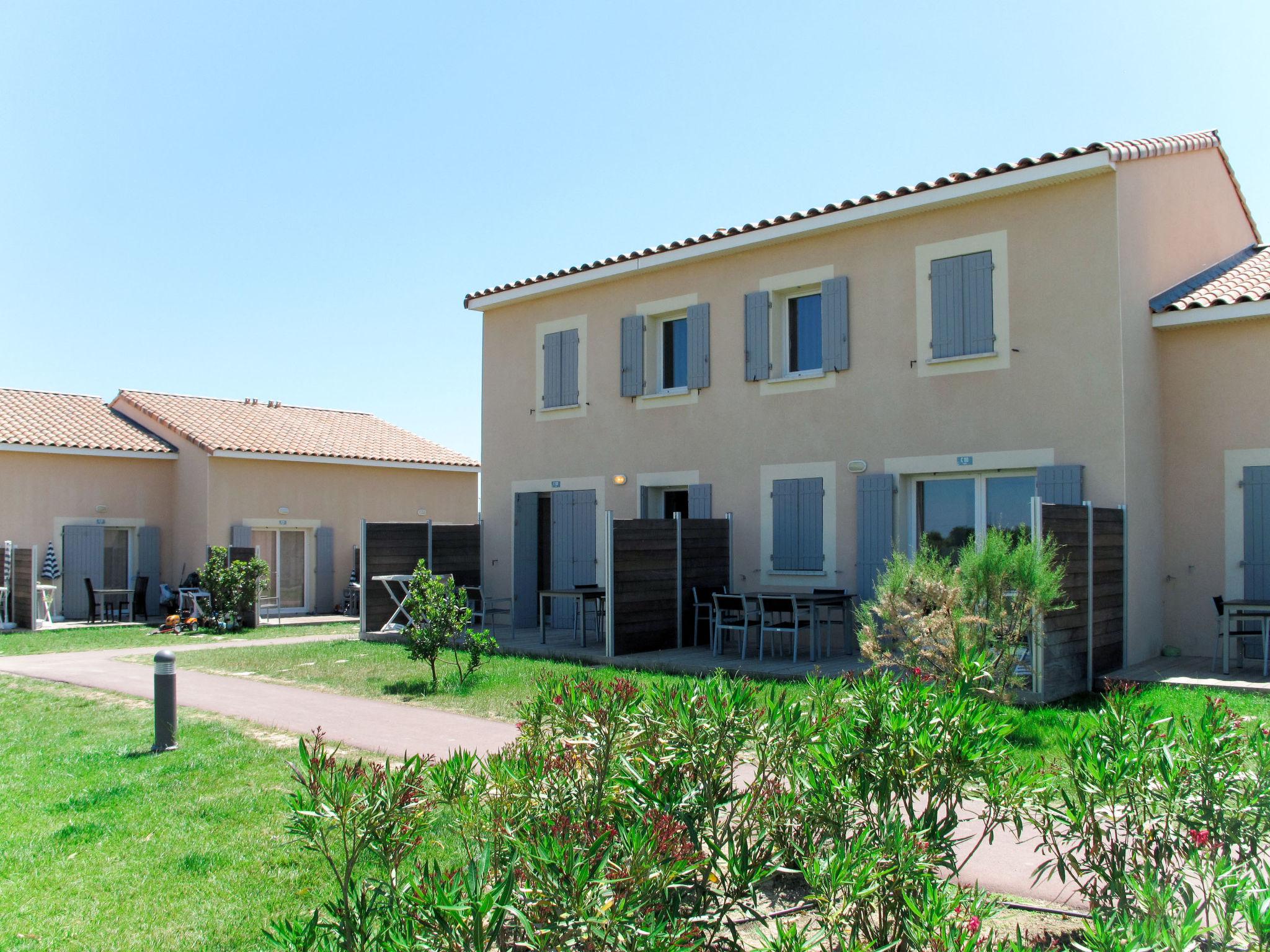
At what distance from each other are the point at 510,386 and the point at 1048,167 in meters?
9.02

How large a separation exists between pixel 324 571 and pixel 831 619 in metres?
14.2

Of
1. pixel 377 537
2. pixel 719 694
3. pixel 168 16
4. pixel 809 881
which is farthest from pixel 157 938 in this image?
pixel 377 537

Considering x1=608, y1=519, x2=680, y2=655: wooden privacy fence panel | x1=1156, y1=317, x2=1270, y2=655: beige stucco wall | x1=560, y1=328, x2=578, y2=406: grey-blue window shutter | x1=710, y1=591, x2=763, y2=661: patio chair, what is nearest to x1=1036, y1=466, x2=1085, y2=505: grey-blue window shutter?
x1=1156, y1=317, x2=1270, y2=655: beige stucco wall

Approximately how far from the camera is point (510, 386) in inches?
659

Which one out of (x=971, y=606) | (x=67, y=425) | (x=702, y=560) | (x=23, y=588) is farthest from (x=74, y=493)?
(x=971, y=606)

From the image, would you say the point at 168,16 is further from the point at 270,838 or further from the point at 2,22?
the point at 270,838

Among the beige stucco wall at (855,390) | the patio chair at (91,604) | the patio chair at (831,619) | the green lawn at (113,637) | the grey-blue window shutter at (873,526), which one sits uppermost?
the beige stucco wall at (855,390)

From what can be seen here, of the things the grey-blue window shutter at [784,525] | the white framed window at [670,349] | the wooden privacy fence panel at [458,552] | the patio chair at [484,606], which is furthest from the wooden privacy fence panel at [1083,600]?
the wooden privacy fence panel at [458,552]

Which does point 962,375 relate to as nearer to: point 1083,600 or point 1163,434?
point 1163,434

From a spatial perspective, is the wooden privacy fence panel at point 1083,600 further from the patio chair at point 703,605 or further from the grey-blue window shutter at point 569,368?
the grey-blue window shutter at point 569,368

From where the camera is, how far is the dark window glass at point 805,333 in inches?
524

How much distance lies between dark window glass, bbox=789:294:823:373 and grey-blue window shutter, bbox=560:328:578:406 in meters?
3.73

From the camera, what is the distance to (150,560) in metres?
22.2

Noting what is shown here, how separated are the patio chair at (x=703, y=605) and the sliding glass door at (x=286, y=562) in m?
12.4
